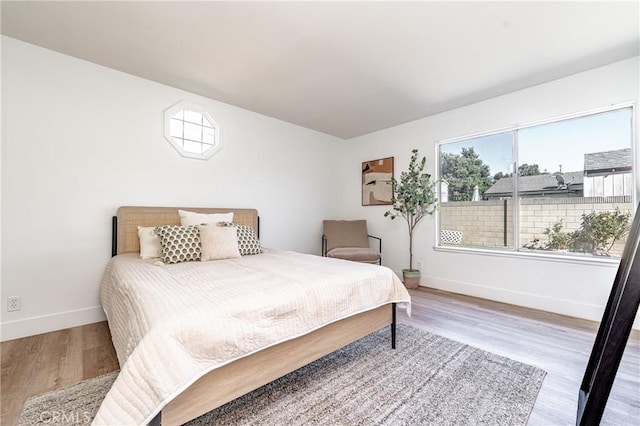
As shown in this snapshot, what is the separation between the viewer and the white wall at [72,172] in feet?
7.57

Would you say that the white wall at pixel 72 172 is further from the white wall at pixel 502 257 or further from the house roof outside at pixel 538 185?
the house roof outside at pixel 538 185

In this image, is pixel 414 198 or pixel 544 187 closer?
pixel 544 187

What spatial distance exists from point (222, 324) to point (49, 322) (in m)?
2.39

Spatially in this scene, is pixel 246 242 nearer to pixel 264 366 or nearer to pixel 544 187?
pixel 264 366

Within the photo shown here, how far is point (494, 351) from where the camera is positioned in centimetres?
208

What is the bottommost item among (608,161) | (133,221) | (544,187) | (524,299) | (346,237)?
(524,299)

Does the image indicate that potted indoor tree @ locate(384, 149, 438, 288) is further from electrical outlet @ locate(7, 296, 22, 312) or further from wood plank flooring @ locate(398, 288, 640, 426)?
electrical outlet @ locate(7, 296, 22, 312)

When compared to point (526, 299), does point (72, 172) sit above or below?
above

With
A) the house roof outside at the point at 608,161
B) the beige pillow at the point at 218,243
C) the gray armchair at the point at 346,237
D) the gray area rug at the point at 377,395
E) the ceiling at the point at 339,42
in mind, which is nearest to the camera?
the gray area rug at the point at 377,395

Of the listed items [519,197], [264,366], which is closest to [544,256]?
[519,197]

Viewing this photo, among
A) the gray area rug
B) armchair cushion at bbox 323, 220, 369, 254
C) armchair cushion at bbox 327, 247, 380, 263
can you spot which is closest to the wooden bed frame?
the gray area rug

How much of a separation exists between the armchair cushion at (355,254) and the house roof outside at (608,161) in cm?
260

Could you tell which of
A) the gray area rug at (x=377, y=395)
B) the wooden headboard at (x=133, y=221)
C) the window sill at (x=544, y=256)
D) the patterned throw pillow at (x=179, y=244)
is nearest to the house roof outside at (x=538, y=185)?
the window sill at (x=544, y=256)

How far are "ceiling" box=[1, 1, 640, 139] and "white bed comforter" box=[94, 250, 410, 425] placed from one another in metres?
1.89
